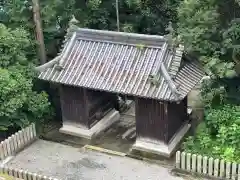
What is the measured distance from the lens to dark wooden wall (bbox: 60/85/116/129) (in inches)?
809

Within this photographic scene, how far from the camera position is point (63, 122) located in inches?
855

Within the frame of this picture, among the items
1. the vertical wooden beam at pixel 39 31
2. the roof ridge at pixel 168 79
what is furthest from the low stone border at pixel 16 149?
the roof ridge at pixel 168 79

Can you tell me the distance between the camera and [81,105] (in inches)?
816

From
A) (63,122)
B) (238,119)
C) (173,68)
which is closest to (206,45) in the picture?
(173,68)

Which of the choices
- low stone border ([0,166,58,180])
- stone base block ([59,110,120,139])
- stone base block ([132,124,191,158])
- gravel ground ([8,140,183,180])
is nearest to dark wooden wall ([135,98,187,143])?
stone base block ([132,124,191,158])


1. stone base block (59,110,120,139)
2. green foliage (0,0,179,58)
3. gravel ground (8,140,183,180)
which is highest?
green foliage (0,0,179,58)

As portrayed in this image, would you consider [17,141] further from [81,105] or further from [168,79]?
[168,79]

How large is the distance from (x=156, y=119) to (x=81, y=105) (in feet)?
13.3

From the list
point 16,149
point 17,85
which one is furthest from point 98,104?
point 16,149

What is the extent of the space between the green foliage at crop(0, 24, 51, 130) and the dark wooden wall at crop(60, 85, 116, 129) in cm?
104

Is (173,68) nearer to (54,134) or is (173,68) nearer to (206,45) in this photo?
(206,45)

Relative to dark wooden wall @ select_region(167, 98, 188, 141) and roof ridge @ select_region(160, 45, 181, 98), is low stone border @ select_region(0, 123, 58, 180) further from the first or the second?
roof ridge @ select_region(160, 45, 181, 98)

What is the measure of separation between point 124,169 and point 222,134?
4.52 m

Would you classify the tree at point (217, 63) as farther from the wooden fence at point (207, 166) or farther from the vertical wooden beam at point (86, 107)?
the vertical wooden beam at point (86, 107)
